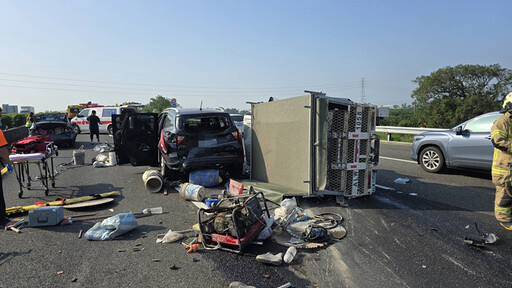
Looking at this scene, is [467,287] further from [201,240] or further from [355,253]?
[201,240]

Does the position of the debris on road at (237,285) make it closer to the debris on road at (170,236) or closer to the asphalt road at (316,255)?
the asphalt road at (316,255)

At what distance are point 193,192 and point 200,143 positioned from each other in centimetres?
133

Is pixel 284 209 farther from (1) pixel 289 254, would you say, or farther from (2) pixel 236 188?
(1) pixel 289 254

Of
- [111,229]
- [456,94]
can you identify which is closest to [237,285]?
[111,229]

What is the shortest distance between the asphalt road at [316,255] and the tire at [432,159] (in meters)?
2.39

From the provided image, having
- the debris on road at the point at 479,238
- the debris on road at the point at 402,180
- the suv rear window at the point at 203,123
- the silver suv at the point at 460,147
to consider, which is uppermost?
the suv rear window at the point at 203,123

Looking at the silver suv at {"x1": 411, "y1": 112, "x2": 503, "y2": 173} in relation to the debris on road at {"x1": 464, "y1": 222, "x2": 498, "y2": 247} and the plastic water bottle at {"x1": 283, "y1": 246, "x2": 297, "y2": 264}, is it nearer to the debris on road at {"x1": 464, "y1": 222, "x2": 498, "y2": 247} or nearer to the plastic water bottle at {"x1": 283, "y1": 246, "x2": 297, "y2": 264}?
the debris on road at {"x1": 464, "y1": 222, "x2": 498, "y2": 247}

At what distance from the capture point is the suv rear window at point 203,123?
699 centimetres

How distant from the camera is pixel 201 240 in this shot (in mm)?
3973

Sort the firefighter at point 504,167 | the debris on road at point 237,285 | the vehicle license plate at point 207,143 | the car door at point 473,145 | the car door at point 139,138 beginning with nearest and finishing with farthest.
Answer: the debris on road at point 237,285
the firefighter at point 504,167
the vehicle license plate at point 207,143
the car door at point 473,145
the car door at point 139,138

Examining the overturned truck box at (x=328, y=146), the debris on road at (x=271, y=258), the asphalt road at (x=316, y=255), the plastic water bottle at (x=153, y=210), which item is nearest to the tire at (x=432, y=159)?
the asphalt road at (x=316, y=255)

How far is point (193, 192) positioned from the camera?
5926 mm

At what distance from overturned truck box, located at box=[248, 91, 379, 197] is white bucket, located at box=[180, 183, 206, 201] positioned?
1334 millimetres

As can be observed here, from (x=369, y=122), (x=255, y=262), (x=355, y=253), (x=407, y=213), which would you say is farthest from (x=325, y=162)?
(x=255, y=262)
